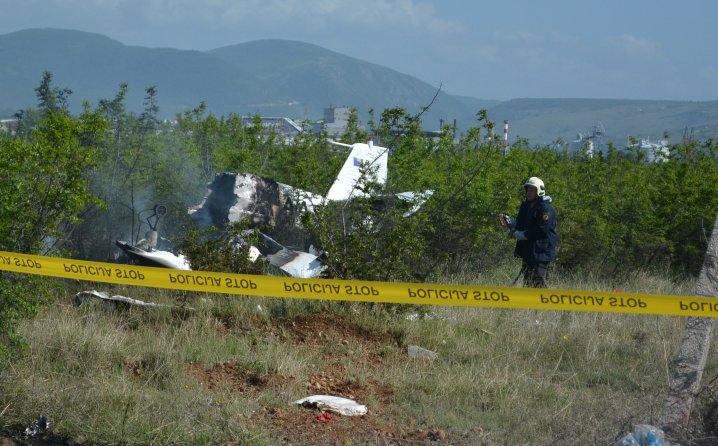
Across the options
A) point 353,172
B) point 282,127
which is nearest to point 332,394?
point 353,172

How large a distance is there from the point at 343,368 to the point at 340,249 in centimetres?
238

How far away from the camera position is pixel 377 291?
607 cm

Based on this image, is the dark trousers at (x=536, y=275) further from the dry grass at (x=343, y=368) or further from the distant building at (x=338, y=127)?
the distant building at (x=338, y=127)

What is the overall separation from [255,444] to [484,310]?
4543mm

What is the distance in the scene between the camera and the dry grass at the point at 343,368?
5.80m

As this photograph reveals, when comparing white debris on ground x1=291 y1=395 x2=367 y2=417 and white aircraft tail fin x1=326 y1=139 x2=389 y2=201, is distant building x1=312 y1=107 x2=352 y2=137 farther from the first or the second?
white debris on ground x1=291 y1=395 x2=367 y2=417

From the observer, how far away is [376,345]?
8.35 metres

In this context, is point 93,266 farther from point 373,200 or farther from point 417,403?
point 373,200

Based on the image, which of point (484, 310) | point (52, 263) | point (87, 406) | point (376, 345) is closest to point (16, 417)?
point (87, 406)

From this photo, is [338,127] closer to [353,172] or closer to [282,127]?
[282,127]

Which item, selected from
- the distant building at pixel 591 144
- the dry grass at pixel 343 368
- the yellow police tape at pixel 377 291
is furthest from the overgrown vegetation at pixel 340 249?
the distant building at pixel 591 144

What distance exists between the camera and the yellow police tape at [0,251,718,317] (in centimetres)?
562

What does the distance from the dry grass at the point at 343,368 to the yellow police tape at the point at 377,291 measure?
73 cm

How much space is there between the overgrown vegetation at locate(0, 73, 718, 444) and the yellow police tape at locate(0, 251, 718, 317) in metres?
0.38
